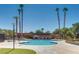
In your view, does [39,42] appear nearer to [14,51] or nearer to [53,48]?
[53,48]

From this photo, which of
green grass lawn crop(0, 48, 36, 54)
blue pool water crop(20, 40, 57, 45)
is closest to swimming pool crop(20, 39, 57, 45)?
blue pool water crop(20, 40, 57, 45)

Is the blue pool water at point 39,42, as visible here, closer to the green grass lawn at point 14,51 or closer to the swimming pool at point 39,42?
the swimming pool at point 39,42

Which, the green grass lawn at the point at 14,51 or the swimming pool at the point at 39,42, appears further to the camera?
the swimming pool at the point at 39,42

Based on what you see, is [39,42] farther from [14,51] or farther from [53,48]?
[14,51]

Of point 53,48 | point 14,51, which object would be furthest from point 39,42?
point 14,51

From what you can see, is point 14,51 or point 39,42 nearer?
point 14,51

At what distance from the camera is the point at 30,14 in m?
9.73

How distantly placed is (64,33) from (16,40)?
1156 millimetres

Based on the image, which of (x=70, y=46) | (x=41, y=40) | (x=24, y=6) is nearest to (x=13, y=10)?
(x=24, y=6)

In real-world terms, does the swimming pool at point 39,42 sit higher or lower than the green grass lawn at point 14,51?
higher

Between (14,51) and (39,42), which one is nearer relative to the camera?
(14,51)

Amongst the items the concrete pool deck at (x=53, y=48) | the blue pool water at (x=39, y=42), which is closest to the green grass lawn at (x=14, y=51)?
the concrete pool deck at (x=53, y=48)

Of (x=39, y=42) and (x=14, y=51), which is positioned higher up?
(x=39, y=42)
